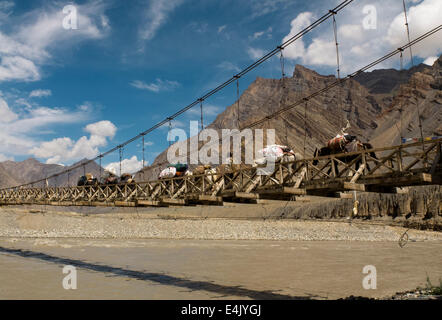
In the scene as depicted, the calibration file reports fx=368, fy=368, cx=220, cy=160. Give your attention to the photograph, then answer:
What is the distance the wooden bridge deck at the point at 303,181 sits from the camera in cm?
981

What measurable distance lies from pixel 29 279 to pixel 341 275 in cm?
1020

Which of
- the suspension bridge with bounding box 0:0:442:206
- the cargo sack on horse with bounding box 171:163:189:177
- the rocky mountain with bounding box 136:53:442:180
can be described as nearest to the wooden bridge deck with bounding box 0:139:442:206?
the suspension bridge with bounding box 0:0:442:206

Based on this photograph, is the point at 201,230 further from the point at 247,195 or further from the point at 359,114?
the point at 359,114

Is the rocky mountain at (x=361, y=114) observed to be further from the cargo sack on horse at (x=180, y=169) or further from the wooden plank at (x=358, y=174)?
the wooden plank at (x=358, y=174)

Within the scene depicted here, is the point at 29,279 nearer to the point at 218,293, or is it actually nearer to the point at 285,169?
the point at 218,293

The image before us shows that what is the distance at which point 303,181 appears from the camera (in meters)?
12.5

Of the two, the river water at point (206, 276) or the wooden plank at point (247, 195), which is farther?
the wooden plank at point (247, 195)

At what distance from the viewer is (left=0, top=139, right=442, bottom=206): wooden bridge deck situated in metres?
9.81

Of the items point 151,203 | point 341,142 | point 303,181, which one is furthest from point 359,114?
point 303,181

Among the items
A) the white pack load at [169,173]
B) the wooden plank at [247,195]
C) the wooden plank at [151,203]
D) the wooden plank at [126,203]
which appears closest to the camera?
the wooden plank at [247,195]

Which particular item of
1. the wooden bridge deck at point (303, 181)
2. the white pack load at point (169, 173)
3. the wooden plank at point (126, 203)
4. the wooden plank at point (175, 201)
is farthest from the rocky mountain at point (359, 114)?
the wooden plank at point (175, 201)

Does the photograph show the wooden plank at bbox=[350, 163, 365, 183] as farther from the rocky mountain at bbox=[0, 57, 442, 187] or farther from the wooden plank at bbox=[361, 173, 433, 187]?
the rocky mountain at bbox=[0, 57, 442, 187]
